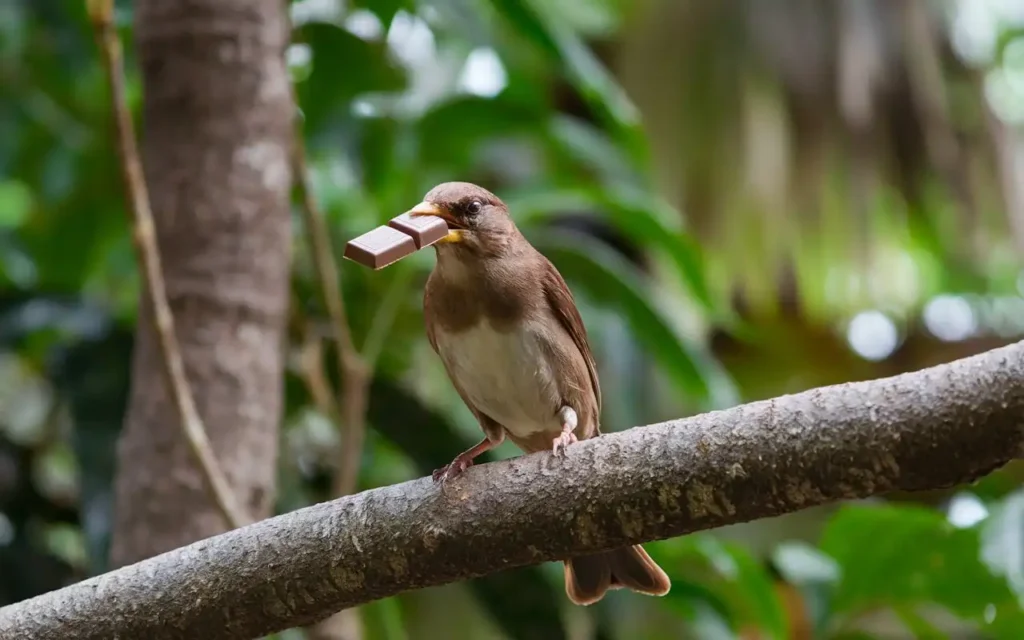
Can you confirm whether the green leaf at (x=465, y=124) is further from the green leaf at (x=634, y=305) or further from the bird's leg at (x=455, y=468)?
the bird's leg at (x=455, y=468)

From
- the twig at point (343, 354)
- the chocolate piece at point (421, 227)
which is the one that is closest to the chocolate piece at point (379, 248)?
the chocolate piece at point (421, 227)

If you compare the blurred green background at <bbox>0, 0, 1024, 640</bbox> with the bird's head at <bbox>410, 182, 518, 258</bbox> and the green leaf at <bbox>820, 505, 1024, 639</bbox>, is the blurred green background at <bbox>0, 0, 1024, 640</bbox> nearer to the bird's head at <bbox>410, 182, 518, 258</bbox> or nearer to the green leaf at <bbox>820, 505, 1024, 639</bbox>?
the green leaf at <bbox>820, 505, 1024, 639</bbox>

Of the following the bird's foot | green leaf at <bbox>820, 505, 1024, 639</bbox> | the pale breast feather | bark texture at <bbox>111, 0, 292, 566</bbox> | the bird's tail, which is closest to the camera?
the bird's foot

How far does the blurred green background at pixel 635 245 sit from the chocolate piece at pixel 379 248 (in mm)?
1163

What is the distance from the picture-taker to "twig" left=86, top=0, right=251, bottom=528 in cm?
217

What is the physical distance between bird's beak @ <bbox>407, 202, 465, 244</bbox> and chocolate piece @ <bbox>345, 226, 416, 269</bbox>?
1.23ft

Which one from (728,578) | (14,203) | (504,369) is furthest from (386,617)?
(14,203)

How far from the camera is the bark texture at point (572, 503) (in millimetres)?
1229

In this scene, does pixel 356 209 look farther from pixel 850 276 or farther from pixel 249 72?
pixel 850 276

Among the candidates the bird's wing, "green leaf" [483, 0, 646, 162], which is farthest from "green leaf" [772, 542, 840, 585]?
"green leaf" [483, 0, 646, 162]

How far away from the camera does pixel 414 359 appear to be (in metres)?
4.01

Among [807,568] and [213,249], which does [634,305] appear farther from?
Answer: [213,249]

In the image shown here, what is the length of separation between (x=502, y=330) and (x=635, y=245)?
322 centimetres

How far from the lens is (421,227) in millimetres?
1880
